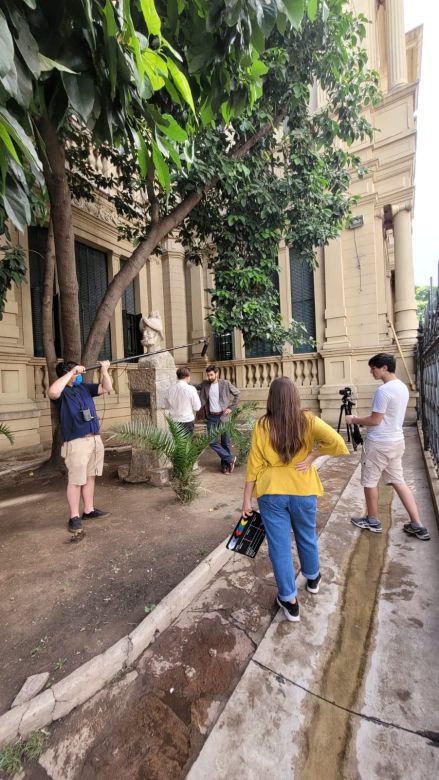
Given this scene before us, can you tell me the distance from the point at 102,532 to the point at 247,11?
4249 mm

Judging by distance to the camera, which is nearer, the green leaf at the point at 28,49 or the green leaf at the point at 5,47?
the green leaf at the point at 5,47

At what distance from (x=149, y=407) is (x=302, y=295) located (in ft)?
24.9

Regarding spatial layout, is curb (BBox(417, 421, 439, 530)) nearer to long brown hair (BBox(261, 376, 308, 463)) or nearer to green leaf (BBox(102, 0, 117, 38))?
long brown hair (BBox(261, 376, 308, 463))

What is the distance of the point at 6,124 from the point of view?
113 centimetres

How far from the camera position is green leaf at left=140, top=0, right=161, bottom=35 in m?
1.35

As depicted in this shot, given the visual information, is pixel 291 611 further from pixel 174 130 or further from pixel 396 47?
pixel 396 47

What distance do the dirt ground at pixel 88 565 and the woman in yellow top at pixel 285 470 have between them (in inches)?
39.8

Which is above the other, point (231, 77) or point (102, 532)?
point (231, 77)

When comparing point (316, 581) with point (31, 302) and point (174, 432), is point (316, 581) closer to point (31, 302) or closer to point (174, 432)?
point (174, 432)

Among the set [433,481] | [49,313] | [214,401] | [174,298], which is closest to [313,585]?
[433,481]

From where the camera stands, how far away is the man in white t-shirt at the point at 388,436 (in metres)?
3.26

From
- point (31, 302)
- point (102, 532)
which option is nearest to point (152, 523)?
point (102, 532)

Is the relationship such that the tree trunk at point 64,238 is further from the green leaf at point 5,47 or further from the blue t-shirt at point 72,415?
the green leaf at point 5,47

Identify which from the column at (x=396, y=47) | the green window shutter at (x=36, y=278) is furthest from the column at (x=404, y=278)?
the green window shutter at (x=36, y=278)
